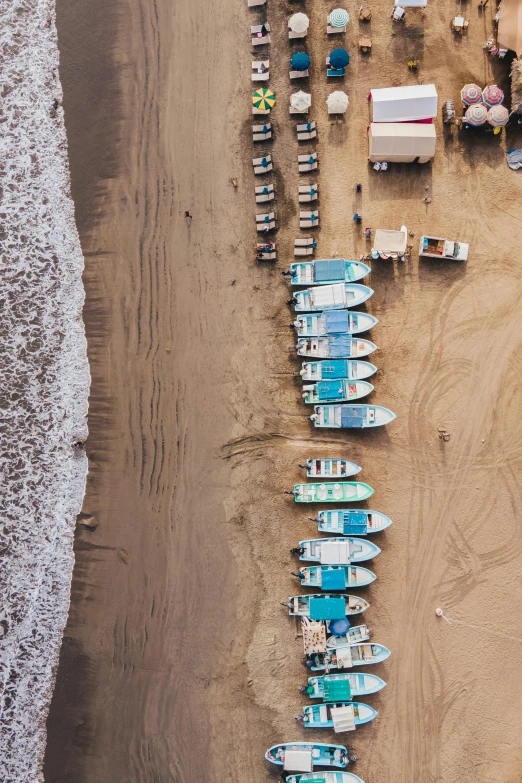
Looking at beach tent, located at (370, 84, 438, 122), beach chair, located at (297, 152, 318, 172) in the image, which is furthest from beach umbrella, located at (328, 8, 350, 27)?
beach chair, located at (297, 152, 318, 172)

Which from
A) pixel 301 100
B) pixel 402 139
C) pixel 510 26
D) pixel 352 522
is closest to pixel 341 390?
pixel 352 522

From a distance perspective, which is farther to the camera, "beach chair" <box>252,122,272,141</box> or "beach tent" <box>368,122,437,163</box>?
"beach chair" <box>252,122,272,141</box>

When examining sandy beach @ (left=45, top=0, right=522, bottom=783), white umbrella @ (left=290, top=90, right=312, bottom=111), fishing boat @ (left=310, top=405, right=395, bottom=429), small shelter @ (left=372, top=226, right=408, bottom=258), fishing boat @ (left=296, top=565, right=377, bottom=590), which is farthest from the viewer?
white umbrella @ (left=290, top=90, right=312, bottom=111)

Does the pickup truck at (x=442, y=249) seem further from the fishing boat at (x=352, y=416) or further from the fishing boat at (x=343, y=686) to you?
the fishing boat at (x=343, y=686)

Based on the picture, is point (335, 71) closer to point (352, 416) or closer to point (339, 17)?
point (339, 17)

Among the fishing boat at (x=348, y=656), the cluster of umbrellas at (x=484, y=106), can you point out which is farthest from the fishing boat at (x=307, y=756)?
the cluster of umbrellas at (x=484, y=106)

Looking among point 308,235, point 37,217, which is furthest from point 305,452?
point 37,217

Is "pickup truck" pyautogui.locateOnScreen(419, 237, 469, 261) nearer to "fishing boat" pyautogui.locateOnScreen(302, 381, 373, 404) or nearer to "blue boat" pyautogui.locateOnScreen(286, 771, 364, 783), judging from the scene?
"fishing boat" pyautogui.locateOnScreen(302, 381, 373, 404)
